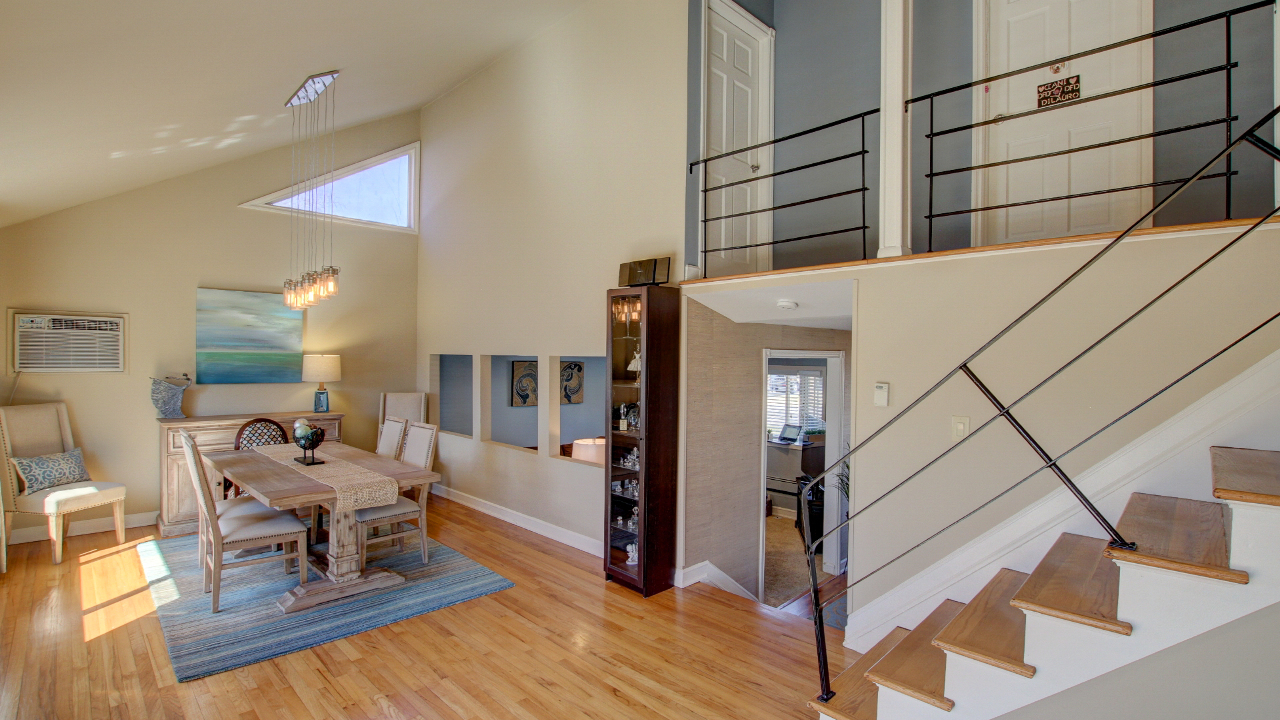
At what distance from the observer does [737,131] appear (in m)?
4.42

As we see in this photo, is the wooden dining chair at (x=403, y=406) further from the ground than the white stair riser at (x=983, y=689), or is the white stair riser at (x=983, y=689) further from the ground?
the wooden dining chair at (x=403, y=406)

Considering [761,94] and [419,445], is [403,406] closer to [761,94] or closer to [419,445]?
[419,445]

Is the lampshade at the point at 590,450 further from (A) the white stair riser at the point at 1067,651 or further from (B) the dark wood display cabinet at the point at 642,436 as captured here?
(A) the white stair riser at the point at 1067,651

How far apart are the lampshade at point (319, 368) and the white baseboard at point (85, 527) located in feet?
5.47

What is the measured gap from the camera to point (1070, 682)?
171cm

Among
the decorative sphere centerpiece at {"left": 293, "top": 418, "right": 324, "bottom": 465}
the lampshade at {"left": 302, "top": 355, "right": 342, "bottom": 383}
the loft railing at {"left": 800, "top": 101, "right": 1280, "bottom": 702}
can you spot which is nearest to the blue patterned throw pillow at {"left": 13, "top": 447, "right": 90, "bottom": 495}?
the lampshade at {"left": 302, "top": 355, "right": 342, "bottom": 383}

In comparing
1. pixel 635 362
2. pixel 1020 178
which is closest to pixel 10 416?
pixel 635 362

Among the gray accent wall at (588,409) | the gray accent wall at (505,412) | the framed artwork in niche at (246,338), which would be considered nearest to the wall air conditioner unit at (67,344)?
the framed artwork in niche at (246,338)

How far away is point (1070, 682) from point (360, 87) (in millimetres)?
5891

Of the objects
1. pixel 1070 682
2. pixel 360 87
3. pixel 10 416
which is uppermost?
pixel 360 87

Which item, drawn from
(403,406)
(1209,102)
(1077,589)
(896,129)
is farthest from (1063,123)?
(403,406)

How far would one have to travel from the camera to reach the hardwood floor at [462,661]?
262 cm

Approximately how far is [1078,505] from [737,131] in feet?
10.6

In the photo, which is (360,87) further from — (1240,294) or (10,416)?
(1240,294)
